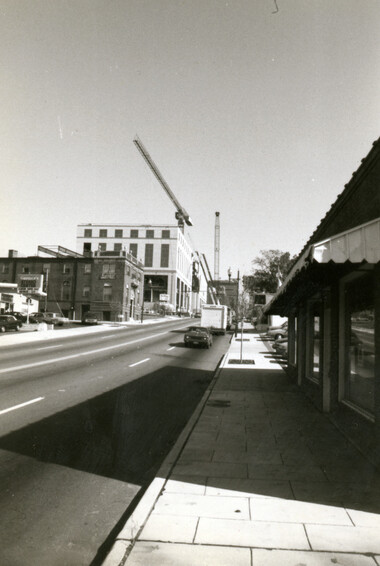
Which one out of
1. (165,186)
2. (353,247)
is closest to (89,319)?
(353,247)

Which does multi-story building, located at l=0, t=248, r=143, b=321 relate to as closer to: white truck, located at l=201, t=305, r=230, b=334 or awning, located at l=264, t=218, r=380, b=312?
white truck, located at l=201, t=305, r=230, b=334

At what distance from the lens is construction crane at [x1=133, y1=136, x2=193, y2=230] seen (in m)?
99.8

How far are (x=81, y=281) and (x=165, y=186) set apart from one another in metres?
65.4

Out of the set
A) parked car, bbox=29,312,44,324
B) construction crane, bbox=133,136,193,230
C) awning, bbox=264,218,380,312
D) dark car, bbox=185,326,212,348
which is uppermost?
construction crane, bbox=133,136,193,230

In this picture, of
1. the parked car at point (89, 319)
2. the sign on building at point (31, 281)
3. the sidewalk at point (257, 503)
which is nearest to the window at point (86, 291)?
the sign on building at point (31, 281)

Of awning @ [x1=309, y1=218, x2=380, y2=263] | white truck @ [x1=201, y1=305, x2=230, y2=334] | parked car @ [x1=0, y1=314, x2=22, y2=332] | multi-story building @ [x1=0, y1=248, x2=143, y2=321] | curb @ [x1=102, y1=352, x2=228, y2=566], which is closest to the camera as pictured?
curb @ [x1=102, y1=352, x2=228, y2=566]

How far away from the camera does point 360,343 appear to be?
820cm

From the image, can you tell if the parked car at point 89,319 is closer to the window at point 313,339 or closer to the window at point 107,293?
the window at point 107,293

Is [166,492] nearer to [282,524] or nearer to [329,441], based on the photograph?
[282,524]

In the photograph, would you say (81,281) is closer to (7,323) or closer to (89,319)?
(89,319)

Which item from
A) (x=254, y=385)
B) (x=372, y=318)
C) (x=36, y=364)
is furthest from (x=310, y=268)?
(x=36, y=364)

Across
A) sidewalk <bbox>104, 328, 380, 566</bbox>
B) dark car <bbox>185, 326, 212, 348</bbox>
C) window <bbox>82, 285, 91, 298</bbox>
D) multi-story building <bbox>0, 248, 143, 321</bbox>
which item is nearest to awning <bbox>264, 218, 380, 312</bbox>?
sidewalk <bbox>104, 328, 380, 566</bbox>

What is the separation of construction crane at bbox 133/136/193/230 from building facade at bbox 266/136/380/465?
3568 inches

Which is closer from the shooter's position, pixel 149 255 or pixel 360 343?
pixel 360 343
